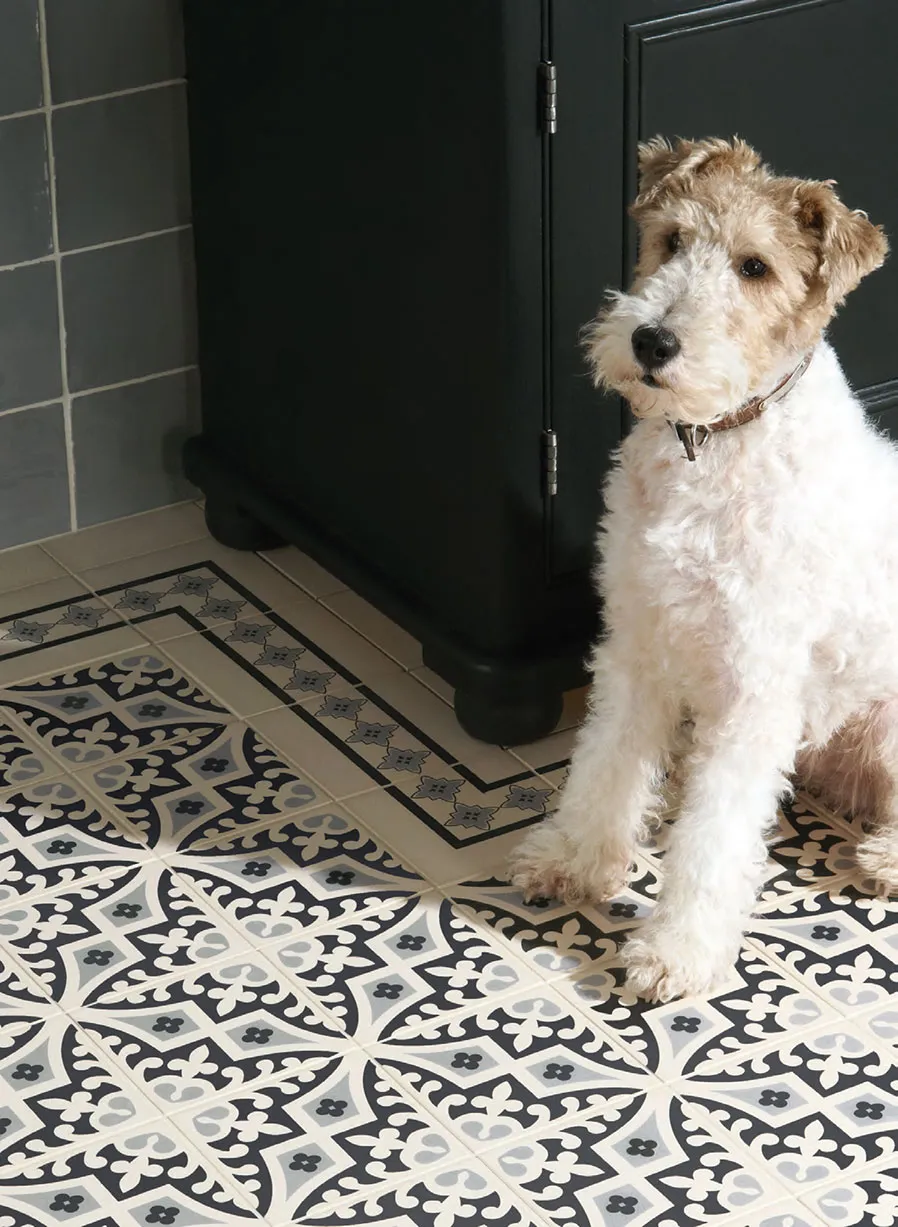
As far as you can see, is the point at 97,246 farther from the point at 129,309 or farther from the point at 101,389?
the point at 101,389

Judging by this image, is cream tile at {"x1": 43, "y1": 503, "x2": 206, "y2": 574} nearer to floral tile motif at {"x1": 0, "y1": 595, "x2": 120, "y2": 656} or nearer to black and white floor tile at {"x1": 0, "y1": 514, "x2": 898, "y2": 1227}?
floral tile motif at {"x1": 0, "y1": 595, "x2": 120, "y2": 656}

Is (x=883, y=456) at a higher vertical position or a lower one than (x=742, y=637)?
higher

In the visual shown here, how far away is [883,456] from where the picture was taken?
7.97 ft

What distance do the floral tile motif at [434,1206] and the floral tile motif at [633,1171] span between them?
23 millimetres

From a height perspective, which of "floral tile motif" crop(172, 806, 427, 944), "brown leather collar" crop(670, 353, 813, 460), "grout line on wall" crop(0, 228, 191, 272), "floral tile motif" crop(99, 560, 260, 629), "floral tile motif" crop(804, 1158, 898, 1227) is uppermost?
"brown leather collar" crop(670, 353, 813, 460)

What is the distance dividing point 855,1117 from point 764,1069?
0.12 m

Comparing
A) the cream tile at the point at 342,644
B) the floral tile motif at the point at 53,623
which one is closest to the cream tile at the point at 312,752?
the cream tile at the point at 342,644

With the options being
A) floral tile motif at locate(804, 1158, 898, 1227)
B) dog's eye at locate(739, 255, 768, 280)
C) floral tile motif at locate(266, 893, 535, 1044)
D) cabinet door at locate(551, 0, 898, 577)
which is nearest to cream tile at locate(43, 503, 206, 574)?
cabinet door at locate(551, 0, 898, 577)

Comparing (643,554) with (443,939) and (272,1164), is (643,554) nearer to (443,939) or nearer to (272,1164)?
(443,939)

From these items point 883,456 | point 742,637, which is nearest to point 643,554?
point 742,637

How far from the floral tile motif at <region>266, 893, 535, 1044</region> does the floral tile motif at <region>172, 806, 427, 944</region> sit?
0.03 meters

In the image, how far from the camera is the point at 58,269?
319 centimetres

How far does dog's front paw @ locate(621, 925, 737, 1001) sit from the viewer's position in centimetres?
242

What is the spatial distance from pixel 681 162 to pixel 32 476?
139cm
